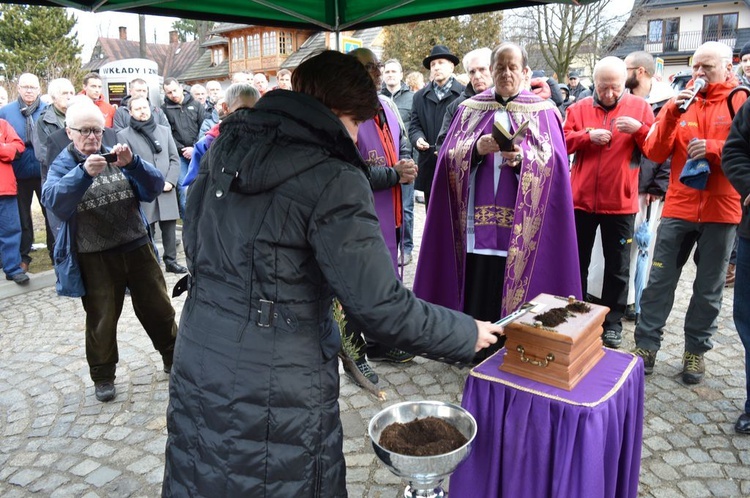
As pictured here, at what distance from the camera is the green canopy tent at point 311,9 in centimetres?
327

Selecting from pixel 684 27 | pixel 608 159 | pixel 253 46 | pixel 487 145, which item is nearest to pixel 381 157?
pixel 487 145

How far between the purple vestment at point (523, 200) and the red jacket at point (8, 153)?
5.15 metres

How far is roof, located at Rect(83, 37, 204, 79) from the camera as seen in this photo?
5516 cm

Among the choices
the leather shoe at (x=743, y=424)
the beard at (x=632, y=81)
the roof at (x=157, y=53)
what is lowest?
the leather shoe at (x=743, y=424)

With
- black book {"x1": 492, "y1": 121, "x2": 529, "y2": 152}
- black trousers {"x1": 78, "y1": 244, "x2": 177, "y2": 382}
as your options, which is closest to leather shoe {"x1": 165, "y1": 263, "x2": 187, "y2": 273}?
black trousers {"x1": 78, "y1": 244, "x2": 177, "y2": 382}

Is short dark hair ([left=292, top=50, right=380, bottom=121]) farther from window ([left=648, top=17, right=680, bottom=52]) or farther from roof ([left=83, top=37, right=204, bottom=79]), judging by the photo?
roof ([left=83, top=37, right=204, bottom=79])

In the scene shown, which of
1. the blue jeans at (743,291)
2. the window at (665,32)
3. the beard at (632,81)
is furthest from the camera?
the window at (665,32)

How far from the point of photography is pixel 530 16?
27656mm

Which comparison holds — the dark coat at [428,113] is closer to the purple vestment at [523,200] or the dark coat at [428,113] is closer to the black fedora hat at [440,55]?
the black fedora hat at [440,55]

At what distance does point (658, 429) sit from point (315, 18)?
3.33 meters

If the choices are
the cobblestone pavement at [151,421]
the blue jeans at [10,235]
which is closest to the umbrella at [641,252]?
the cobblestone pavement at [151,421]

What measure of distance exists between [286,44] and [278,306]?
36580 mm

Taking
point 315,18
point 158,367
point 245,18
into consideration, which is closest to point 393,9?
point 315,18

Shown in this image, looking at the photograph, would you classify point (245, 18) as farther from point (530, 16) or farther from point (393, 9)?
point (530, 16)
